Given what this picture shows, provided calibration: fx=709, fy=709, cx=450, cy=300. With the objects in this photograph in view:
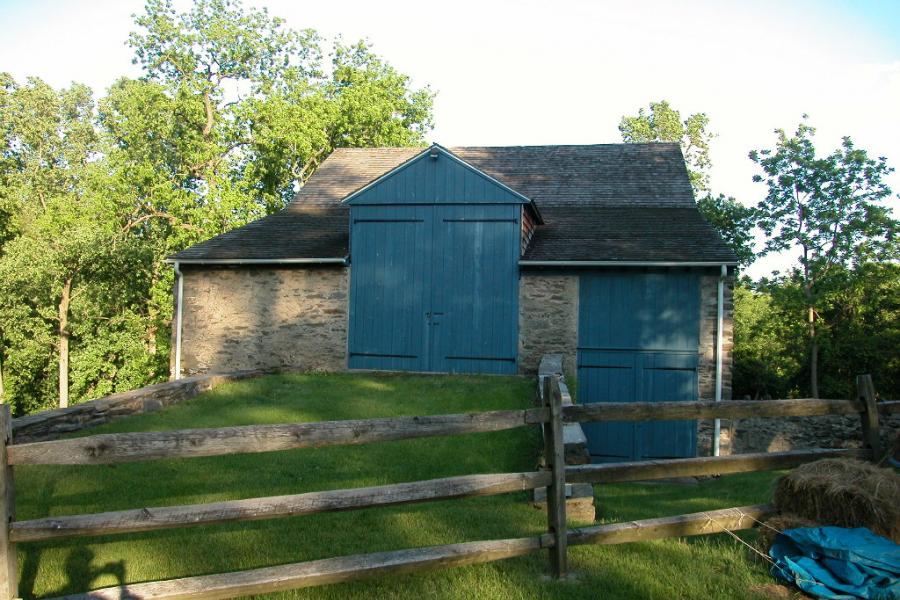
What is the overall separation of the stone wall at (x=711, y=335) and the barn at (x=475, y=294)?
0.09 feet

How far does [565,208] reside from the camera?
17.4 meters

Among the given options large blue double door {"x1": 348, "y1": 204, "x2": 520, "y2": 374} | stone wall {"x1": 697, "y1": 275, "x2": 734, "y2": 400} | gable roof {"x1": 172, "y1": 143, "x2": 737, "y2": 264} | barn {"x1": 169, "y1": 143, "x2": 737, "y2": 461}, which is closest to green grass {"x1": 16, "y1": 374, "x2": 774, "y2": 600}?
stone wall {"x1": 697, "y1": 275, "x2": 734, "y2": 400}

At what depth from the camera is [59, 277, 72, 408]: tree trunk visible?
2661 cm

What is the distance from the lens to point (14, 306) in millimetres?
26172

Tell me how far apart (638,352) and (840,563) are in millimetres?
10369

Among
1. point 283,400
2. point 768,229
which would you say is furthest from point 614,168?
point 283,400

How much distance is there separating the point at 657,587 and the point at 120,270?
89.1 ft

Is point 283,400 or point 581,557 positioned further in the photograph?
point 283,400

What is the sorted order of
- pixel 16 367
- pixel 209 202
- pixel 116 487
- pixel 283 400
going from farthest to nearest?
pixel 16 367
pixel 209 202
pixel 283 400
pixel 116 487

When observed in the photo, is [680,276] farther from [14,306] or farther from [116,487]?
[14,306]

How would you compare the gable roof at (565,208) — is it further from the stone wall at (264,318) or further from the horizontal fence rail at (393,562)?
the horizontal fence rail at (393,562)

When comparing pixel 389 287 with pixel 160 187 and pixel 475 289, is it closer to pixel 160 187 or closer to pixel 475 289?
pixel 475 289

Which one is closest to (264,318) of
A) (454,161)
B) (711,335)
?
(454,161)

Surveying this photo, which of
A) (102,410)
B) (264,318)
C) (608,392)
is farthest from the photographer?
(264,318)
